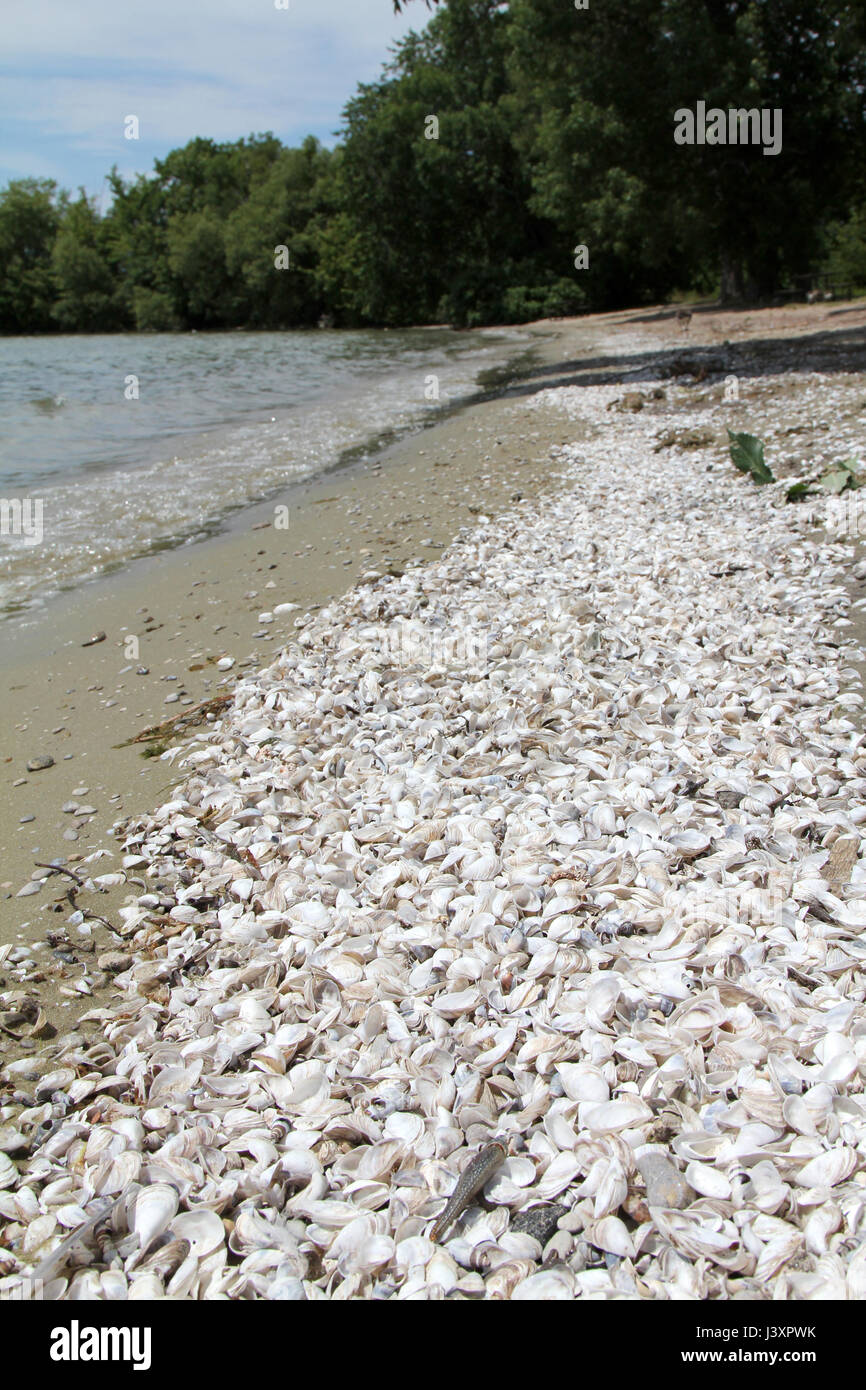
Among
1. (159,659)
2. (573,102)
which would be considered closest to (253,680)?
(159,659)

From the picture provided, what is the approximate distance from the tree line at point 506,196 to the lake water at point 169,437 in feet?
12.6

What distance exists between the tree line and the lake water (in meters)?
3.83

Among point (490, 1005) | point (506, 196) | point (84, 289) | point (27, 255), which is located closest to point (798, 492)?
point (490, 1005)

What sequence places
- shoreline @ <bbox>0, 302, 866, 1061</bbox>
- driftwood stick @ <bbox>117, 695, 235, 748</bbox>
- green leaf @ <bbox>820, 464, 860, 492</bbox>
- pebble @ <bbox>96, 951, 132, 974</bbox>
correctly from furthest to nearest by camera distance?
green leaf @ <bbox>820, 464, 860, 492</bbox>, driftwood stick @ <bbox>117, 695, 235, 748</bbox>, shoreline @ <bbox>0, 302, 866, 1061</bbox>, pebble @ <bbox>96, 951, 132, 974</bbox>

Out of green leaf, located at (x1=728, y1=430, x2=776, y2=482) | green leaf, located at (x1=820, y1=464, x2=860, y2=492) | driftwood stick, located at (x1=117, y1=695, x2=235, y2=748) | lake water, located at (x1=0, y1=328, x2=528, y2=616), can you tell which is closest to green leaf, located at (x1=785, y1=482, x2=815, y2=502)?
green leaf, located at (x1=820, y1=464, x2=860, y2=492)

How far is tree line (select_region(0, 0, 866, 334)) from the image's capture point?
846 inches

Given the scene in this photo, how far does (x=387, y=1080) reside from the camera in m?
2.50

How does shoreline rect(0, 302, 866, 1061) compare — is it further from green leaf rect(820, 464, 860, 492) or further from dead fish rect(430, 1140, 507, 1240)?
green leaf rect(820, 464, 860, 492)

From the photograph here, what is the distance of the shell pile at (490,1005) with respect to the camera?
6.81 ft

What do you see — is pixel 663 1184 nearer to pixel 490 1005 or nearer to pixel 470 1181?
pixel 470 1181

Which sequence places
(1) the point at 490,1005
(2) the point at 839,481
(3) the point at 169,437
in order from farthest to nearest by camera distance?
(3) the point at 169,437 < (2) the point at 839,481 < (1) the point at 490,1005

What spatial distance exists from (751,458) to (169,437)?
34.8ft

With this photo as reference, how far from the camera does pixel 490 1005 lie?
8.83ft

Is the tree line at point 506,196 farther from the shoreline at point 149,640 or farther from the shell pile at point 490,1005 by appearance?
the shell pile at point 490,1005
